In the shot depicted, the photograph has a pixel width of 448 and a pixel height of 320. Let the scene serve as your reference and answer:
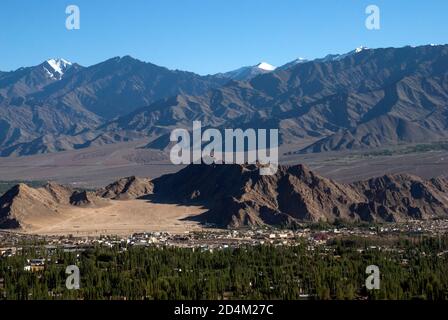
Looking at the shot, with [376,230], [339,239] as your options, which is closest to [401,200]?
[376,230]

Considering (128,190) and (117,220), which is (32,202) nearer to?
(117,220)

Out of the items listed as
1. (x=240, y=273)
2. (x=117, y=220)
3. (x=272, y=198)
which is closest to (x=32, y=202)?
(x=117, y=220)

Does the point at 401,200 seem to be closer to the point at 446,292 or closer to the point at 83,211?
the point at 83,211

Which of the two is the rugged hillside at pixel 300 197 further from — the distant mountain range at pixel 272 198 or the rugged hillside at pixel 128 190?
the rugged hillside at pixel 128 190

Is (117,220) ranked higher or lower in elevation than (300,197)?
lower

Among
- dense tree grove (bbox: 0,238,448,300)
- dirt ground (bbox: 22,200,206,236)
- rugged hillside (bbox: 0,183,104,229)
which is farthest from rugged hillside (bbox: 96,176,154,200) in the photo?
dense tree grove (bbox: 0,238,448,300)

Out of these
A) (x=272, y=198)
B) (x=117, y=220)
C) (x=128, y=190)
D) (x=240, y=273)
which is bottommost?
(x=240, y=273)
